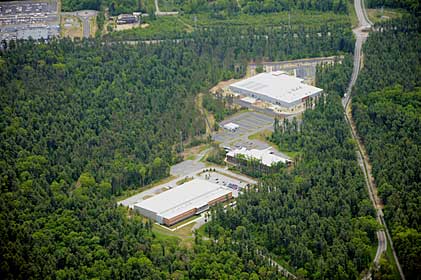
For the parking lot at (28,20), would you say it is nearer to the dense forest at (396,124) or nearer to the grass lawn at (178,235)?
the dense forest at (396,124)

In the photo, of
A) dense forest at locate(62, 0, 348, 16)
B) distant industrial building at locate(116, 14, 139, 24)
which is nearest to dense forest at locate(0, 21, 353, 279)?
dense forest at locate(62, 0, 348, 16)

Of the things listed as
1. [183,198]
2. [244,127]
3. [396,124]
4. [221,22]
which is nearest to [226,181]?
[183,198]

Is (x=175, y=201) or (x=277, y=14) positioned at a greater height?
(x=277, y=14)

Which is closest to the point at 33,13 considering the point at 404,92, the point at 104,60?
the point at 104,60

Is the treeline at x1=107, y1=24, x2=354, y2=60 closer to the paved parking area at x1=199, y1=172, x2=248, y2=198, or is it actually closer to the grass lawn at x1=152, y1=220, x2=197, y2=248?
the paved parking area at x1=199, y1=172, x2=248, y2=198

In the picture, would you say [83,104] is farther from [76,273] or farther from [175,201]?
[76,273]

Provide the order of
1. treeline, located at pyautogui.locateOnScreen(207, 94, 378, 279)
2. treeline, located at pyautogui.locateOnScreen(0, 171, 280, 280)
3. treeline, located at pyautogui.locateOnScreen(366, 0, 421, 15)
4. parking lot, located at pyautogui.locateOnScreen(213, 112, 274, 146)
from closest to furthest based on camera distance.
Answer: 1. treeline, located at pyautogui.locateOnScreen(0, 171, 280, 280)
2. treeline, located at pyautogui.locateOnScreen(207, 94, 378, 279)
3. parking lot, located at pyautogui.locateOnScreen(213, 112, 274, 146)
4. treeline, located at pyautogui.locateOnScreen(366, 0, 421, 15)
